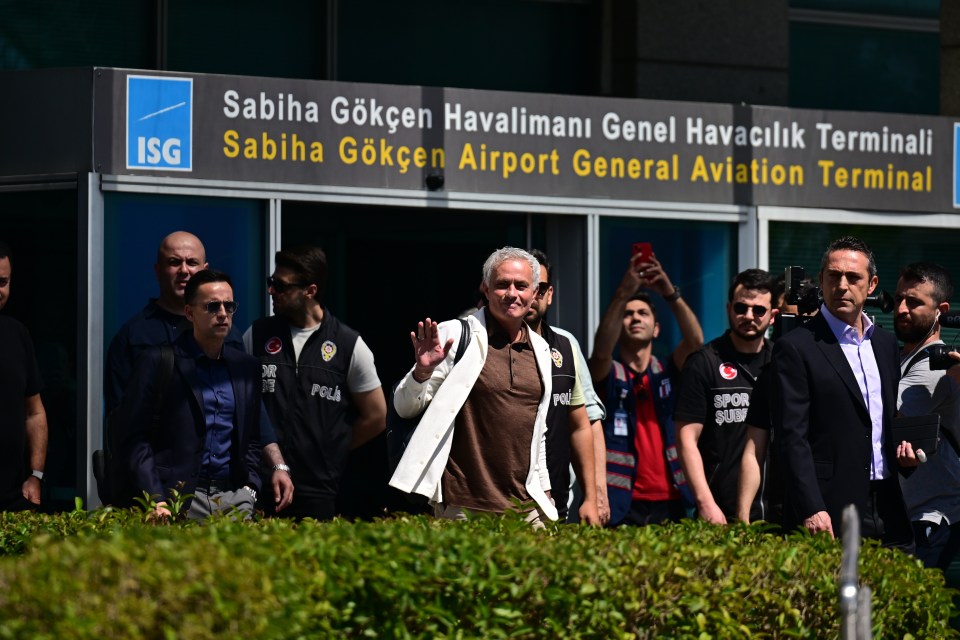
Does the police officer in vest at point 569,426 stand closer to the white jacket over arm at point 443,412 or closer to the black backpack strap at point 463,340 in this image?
the white jacket over arm at point 443,412

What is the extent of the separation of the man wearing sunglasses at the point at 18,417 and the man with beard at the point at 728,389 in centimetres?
304

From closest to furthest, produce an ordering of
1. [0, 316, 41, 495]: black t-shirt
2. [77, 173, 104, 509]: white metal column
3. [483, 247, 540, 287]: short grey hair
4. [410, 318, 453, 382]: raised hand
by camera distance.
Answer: [410, 318, 453, 382]: raised hand < [483, 247, 540, 287]: short grey hair < [0, 316, 41, 495]: black t-shirt < [77, 173, 104, 509]: white metal column

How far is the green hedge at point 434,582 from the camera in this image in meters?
4.33

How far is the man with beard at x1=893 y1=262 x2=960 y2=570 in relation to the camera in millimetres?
7930

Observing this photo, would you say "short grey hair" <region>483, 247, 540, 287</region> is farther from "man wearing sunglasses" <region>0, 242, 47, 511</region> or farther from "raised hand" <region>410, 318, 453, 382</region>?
"man wearing sunglasses" <region>0, 242, 47, 511</region>

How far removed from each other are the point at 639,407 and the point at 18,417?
10.7ft

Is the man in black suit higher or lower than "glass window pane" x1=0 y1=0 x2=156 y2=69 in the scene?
lower

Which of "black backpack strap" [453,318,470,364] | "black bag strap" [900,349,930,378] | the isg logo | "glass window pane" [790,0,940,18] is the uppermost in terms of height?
"glass window pane" [790,0,940,18]

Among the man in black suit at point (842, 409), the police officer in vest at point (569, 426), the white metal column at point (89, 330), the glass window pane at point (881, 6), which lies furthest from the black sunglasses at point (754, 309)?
the glass window pane at point (881, 6)

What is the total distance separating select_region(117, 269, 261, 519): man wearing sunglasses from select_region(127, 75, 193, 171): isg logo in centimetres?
189

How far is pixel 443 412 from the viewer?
6891mm

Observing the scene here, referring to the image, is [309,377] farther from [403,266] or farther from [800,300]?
[800,300]

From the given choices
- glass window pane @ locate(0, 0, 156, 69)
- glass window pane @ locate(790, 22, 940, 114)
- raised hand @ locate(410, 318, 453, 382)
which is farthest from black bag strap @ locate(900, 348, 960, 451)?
glass window pane @ locate(0, 0, 156, 69)

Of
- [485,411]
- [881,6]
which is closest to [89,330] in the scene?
[485,411]
